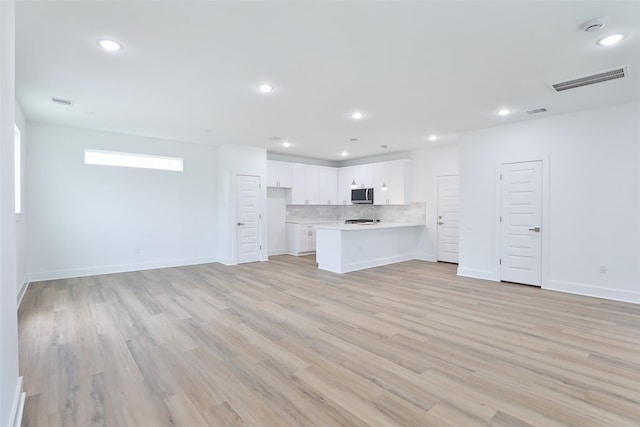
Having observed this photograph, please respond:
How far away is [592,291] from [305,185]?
6588 mm

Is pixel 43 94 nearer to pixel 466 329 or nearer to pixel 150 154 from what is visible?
pixel 150 154

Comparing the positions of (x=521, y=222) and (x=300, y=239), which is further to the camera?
(x=300, y=239)

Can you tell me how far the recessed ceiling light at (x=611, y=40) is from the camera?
2.66 m

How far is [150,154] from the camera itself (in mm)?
6633

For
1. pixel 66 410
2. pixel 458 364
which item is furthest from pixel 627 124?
pixel 66 410

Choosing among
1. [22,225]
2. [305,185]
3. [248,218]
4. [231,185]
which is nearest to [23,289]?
[22,225]

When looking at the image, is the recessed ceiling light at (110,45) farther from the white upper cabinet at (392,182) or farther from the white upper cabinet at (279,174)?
the white upper cabinet at (392,182)

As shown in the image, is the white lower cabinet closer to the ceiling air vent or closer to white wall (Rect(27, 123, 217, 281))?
white wall (Rect(27, 123, 217, 281))

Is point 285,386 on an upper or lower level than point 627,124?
lower

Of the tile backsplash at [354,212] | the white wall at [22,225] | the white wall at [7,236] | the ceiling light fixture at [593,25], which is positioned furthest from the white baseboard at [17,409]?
the tile backsplash at [354,212]

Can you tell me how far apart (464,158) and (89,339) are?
6373mm

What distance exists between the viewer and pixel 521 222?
5344 mm

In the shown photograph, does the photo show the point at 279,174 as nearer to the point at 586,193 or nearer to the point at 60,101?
the point at 60,101

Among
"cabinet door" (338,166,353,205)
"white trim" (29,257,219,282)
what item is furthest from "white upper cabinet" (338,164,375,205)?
"white trim" (29,257,219,282)
